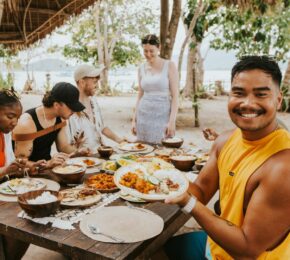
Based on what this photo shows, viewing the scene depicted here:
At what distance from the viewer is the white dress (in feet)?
14.3

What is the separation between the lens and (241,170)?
171 centimetres

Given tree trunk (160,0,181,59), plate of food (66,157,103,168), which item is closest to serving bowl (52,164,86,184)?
plate of food (66,157,103,168)

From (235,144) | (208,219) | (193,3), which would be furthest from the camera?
(193,3)

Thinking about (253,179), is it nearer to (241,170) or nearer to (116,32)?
(241,170)

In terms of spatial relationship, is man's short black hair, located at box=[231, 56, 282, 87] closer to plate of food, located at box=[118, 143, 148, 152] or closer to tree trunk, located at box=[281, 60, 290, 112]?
plate of food, located at box=[118, 143, 148, 152]

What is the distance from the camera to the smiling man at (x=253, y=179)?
149 cm

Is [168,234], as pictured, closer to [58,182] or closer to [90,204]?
[90,204]

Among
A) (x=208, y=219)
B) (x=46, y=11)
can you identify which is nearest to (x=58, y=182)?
(x=208, y=219)

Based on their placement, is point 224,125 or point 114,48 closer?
point 224,125

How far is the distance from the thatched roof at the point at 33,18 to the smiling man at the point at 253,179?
3.95 metres

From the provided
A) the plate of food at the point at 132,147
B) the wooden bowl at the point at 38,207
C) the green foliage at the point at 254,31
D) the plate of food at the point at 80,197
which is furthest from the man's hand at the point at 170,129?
the green foliage at the point at 254,31

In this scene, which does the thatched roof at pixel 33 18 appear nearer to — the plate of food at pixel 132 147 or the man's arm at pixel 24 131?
the man's arm at pixel 24 131

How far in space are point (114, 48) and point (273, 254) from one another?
2170 cm

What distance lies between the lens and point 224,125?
9859mm
